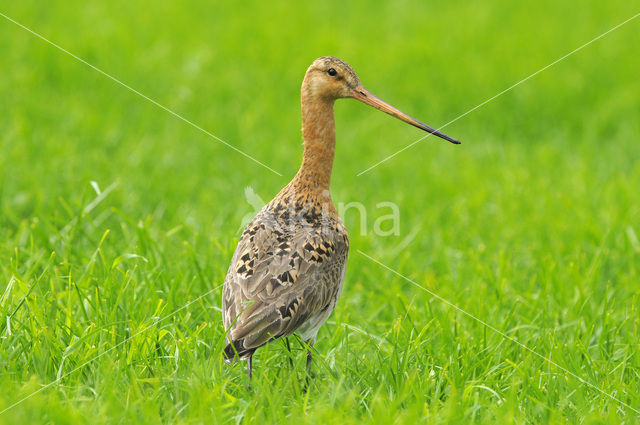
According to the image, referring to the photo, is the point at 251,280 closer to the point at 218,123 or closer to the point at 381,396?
the point at 381,396

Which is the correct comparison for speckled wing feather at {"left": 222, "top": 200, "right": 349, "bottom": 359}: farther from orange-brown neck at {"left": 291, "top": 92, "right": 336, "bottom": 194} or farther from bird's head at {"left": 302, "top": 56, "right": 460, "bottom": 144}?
bird's head at {"left": 302, "top": 56, "right": 460, "bottom": 144}

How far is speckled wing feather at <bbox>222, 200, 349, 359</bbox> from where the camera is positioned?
14.8ft

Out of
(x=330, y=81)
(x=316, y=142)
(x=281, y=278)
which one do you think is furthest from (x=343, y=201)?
(x=281, y=278)

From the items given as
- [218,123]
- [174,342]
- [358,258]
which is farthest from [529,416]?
[218,123]

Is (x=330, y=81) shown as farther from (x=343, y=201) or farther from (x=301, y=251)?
(x=343, y=201)

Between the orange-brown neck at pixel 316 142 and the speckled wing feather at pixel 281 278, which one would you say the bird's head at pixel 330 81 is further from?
the speckled wing feather at pixel 281 278

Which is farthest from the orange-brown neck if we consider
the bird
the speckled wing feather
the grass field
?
the grass field

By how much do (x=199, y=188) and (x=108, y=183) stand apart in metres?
1.05

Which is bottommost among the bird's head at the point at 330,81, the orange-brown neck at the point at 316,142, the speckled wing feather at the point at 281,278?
the speckled wing feather at the point at 281,278

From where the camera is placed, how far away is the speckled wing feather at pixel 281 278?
14.8 ft

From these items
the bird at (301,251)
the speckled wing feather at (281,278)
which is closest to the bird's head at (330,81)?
→ the bird at (301,251)

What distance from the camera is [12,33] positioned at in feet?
41.7

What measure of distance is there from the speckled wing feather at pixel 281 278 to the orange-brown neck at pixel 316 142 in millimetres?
206

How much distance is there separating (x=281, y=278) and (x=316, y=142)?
0.91 m
